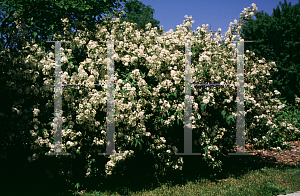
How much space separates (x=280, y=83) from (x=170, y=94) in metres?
11.2

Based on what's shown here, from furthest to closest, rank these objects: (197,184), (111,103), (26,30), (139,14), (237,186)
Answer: (139,14), (26,30), (197,184), (237,186), (111,103)

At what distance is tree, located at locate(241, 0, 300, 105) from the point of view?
45.7 feet

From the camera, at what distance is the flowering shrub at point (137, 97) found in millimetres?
4961

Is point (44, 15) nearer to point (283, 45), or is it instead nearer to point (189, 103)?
point (189, 103)

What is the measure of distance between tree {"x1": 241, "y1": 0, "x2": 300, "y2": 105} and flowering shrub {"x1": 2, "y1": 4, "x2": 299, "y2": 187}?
8.68 metres

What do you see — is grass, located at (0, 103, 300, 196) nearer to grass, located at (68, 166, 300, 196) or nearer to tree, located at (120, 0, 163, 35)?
grass, located at (68, 166, 300, 196)

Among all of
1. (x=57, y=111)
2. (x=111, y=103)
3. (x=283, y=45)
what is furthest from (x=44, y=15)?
(x=283, y=45)

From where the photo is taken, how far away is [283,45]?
14.6m

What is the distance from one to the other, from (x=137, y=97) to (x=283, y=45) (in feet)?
43.0

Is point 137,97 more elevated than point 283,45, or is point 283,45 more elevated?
point 283,45

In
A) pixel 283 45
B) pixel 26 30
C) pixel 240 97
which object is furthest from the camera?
pixel 283 45

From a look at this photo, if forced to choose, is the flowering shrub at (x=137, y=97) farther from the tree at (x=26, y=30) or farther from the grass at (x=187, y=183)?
the grass at (x=187, y=183)

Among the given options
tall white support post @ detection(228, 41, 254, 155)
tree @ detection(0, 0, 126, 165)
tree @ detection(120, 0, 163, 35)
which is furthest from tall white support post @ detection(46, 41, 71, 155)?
tree @ detection(120, 0, 163, 35)

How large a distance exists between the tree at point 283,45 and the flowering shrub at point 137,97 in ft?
28.5
